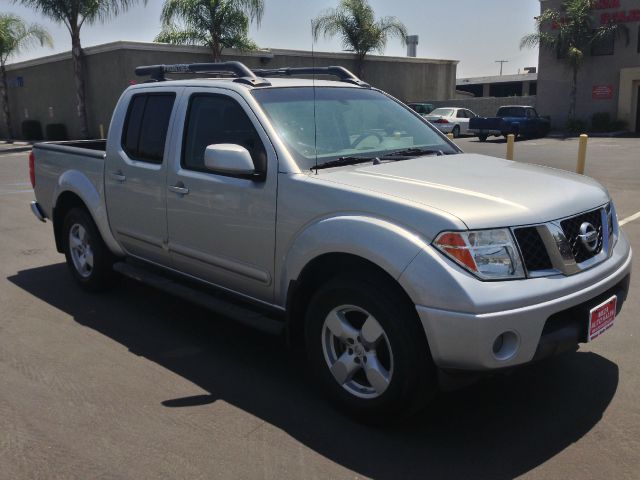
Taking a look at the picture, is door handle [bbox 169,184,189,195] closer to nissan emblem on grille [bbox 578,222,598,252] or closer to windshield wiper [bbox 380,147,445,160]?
windshield wiper [bbox 380,147,445,160]

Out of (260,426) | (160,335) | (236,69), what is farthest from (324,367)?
(236,69)

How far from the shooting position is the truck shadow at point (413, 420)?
10.6 feet

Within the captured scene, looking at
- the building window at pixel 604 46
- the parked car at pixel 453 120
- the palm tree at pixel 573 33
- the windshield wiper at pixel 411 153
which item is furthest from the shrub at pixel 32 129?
the windshield wiper at pixel 411 153

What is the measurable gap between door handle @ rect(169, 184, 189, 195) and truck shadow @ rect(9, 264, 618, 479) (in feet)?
3.71

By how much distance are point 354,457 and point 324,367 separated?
591 millimetres

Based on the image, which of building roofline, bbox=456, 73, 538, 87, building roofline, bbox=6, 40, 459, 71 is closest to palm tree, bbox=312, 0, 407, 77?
building roofline, bbox=6, 40, 459, 71

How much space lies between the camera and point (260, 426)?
3.57m

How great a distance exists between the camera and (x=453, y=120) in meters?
32.2

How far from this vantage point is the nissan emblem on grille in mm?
3412

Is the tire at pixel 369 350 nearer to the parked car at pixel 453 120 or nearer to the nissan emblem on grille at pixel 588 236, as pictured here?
the nissan emblem on grille at pixel 588 236

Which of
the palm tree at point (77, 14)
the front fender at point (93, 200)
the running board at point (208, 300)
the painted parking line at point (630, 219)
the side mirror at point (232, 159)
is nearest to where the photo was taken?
the side mirror at point (232, 159)

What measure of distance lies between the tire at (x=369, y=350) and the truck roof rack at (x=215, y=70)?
1.70 meters

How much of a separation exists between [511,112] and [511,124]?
5.64ft

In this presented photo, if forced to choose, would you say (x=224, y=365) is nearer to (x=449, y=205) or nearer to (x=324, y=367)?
(x=324, y=367)
